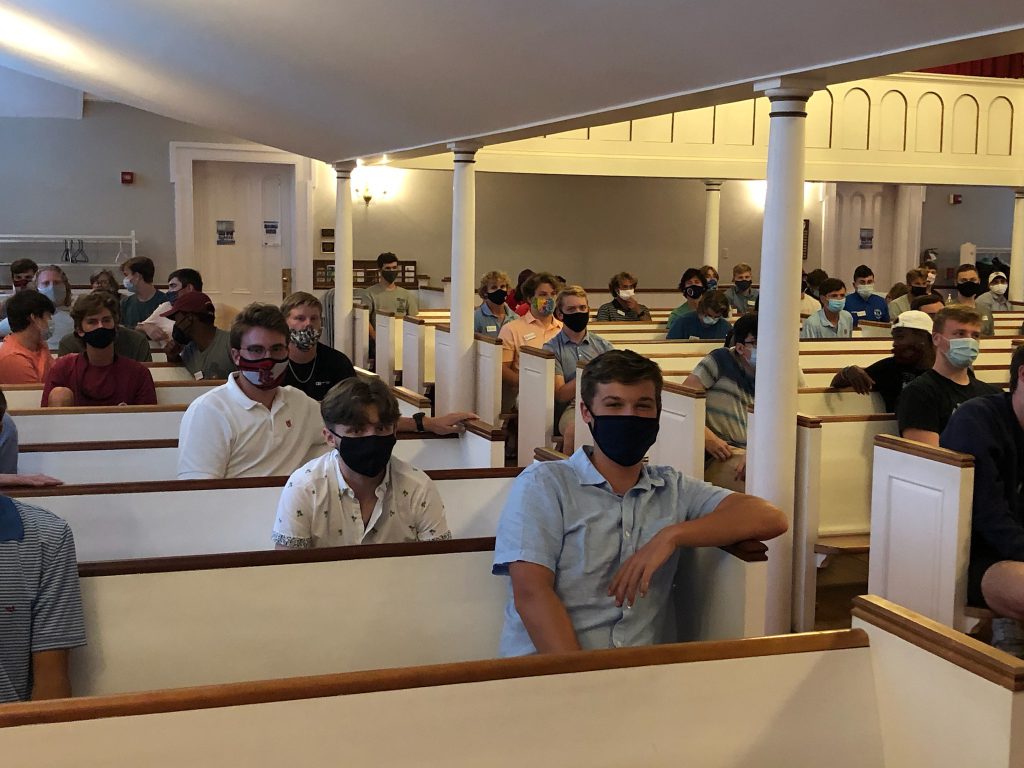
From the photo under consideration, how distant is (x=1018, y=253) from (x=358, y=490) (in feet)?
36.3

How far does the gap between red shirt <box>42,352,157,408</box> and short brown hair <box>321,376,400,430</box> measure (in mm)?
2406

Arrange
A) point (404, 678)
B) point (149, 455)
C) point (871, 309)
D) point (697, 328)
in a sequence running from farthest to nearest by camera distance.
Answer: point (871, 309), point (697, 328), point (149, 455), point (404, 678)

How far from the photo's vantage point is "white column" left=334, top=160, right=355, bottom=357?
36.7ft

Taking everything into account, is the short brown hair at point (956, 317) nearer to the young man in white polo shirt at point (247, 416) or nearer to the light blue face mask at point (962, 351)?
the light blue face mask at point (962, 351)

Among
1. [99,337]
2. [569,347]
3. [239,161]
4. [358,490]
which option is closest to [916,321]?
[569,347]

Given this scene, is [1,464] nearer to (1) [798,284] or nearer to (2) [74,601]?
(2) [74,601]

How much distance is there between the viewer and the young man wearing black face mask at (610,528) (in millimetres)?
2734

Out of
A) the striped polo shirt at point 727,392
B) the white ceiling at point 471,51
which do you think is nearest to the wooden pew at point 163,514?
the white ceiling at point 471,51

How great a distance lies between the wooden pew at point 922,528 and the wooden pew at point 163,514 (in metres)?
1.49

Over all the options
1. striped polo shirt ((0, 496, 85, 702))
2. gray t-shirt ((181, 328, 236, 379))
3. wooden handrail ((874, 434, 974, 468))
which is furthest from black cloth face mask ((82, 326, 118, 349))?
wooden handrail ((874, 434, 974, 468))

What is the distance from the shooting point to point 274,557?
2885 millimetres

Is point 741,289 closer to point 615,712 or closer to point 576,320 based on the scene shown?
point 576,320

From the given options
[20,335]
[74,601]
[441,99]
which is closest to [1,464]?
[74,601]

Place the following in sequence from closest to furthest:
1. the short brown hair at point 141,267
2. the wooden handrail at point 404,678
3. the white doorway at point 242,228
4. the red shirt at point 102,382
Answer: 1. the wooden handrail at point 404,678
2. the red shirt at point 102,382
3. the short brown hair at point 141,267
4. the white doorway at point 242,228
